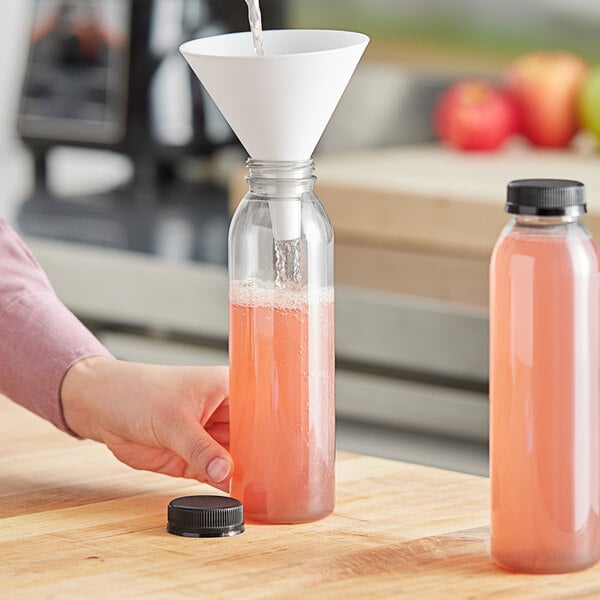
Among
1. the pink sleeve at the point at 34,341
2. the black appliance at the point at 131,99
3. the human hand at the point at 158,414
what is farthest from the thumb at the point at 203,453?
the black appliance at the point at 131,99

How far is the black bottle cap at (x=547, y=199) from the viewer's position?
2.58 feet

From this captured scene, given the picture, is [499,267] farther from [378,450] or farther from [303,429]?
[378,450]

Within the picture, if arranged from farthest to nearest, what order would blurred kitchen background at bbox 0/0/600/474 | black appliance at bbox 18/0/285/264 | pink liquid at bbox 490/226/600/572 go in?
black appliance at bbox 18/0/285/264 → blurred kitchen background at bbox 0/0/600/474 → pink liquid at bbox 490/226/600/572

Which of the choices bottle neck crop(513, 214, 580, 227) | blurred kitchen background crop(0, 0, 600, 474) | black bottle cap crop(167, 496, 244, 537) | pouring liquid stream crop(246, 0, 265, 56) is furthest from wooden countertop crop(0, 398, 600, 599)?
blurred kitchen background crop(0, 0, 600, 474)

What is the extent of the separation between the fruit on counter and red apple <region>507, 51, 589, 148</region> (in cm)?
4

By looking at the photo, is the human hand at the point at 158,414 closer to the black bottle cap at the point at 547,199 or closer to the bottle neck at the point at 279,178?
the bottle neck at the point at 279,178

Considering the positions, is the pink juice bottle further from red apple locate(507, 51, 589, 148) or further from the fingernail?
red apple locate(507, 51, 589, 148)

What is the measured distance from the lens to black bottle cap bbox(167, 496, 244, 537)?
89 cm

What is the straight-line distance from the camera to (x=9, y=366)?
109 centimetres

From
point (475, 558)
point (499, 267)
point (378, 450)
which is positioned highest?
point (499, 267)

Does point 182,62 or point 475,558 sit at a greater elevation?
point 182,62

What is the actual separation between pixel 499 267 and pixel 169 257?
123 centimetres

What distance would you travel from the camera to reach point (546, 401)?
0.79 metres

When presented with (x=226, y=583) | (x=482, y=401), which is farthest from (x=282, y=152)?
(x=482, y=401)
